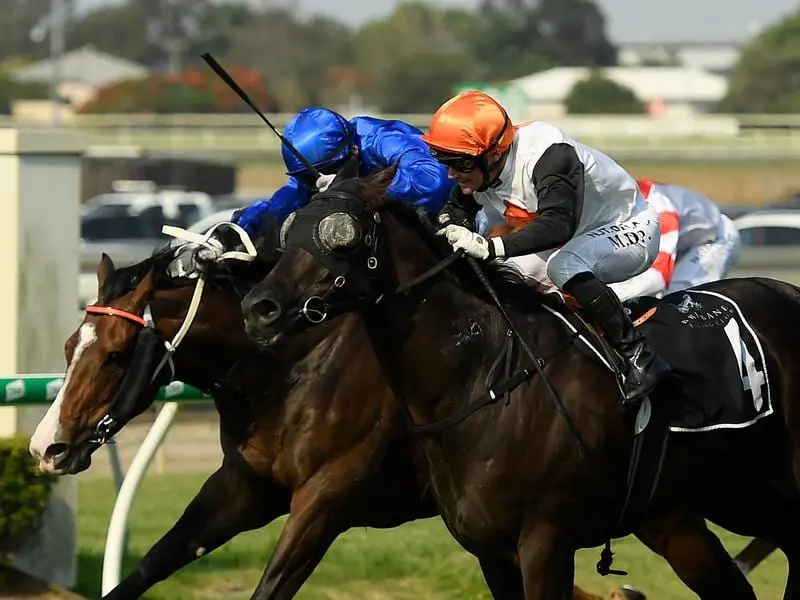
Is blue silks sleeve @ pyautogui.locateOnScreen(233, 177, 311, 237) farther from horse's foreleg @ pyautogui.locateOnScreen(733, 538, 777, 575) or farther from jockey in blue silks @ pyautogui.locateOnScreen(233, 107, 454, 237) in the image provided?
horse's foreleg @ pyautogui.locateOnScreen(733, 538, 777, 575)

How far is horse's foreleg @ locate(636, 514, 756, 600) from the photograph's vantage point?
485 cm

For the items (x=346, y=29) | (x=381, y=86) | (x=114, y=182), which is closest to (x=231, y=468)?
(x=114, y=182)

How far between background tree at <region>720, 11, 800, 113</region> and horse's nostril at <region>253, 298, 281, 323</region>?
87.7 meters

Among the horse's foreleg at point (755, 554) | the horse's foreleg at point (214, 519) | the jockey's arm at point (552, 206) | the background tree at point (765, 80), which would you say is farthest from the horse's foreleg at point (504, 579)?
the background tree at point (765, 80)

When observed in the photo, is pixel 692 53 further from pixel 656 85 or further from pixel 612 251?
pixel 612 251

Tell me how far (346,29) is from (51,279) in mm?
111664

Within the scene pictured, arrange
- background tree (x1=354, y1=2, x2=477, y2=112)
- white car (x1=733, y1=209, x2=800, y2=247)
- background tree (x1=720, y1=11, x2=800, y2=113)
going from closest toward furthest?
white car (x1=733, y1=209, x2=800, y2=247)
background tree (x1=720, y1=11, x2=800, y2=113)
background tree (x1=354, y1=2, x2=477, y2=112)

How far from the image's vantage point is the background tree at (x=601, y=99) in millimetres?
81750

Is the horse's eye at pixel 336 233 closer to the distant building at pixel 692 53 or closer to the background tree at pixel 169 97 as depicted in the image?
the background tree at pixel 169 97

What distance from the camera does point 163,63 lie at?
11875 centimetres

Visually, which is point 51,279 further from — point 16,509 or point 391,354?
point 391,354

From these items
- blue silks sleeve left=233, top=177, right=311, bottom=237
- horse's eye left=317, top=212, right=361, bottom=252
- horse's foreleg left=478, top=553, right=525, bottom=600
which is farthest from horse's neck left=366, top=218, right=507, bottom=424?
blue silks sleeve left=233, top=177, right=311, bottom=237

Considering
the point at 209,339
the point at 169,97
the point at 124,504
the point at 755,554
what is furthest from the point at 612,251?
the point at 169,97

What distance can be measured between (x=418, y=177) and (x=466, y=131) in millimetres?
854
